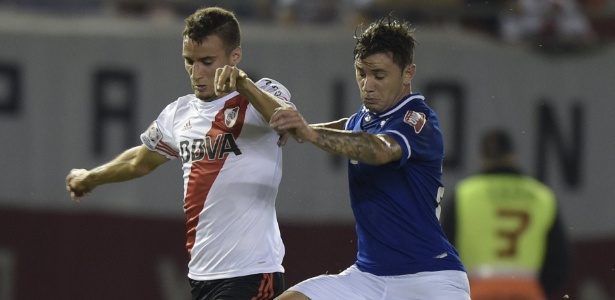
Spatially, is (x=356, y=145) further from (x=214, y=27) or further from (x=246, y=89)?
(x=214, y=27)

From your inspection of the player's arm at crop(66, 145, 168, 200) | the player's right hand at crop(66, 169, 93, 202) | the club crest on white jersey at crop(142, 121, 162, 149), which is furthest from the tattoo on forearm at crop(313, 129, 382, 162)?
the player's right hand at crop(66, 169, 93, 202)

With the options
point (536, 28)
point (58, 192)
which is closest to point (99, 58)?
point (58, 192)

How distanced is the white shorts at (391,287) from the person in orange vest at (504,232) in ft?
9.38

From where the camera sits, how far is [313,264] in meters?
11.0

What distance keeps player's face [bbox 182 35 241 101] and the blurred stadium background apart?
13.8 feet

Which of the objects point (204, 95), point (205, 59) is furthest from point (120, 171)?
point (205, 59)

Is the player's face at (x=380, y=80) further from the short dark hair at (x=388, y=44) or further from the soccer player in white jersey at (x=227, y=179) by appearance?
the soccer player in white jersey at (x=227, y=179)

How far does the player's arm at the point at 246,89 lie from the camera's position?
5.75m

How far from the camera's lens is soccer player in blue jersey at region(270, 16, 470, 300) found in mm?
6266

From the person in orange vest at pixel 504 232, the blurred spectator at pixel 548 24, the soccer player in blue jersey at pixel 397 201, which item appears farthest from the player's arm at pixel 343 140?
the blurred spectator at pixel 548 24

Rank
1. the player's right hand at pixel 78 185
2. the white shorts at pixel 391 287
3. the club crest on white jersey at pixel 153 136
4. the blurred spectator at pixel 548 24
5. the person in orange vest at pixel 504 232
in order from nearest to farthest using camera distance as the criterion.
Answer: the white shorts at pixel 391 287
the club crest on white jersey at pixel 153 136
the player's right hand at pixel 78 185
the person in orange vest at pixel 504 232
the blurred spectator at pixel 548 24

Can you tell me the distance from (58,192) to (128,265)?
2.80 ft

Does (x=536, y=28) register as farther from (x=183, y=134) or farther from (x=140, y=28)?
(x=183, y=134)

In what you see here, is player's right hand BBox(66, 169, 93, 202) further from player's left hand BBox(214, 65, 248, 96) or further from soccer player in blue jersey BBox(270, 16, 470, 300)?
player's left hand BBox(214, 65, 248, 96)
